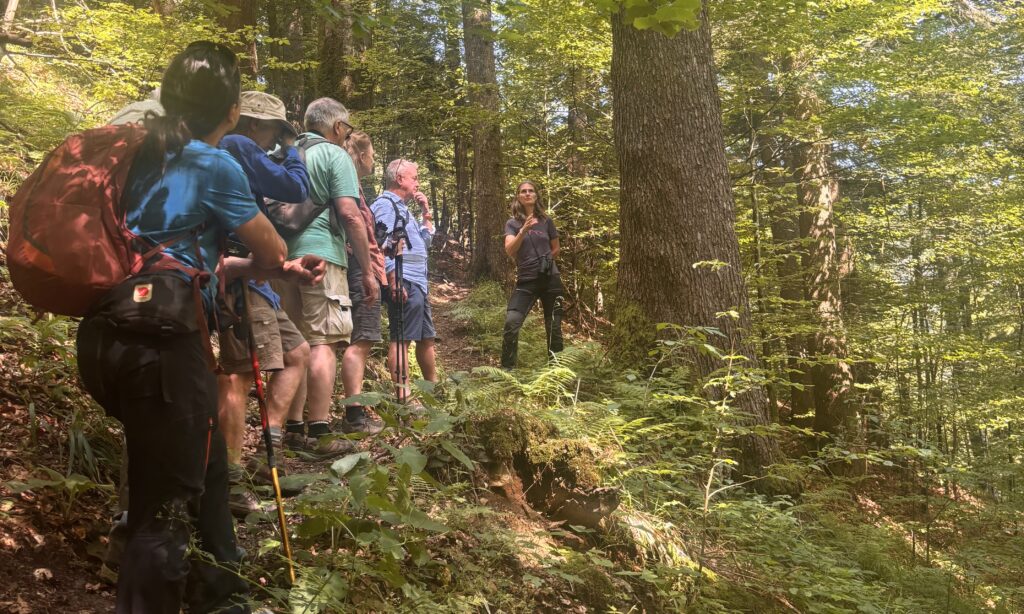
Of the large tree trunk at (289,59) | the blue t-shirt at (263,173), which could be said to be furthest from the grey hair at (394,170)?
the large tree trunk at (289,59)

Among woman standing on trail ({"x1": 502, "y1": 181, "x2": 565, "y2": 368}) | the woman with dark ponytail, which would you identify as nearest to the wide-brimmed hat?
the woman with dark ponytail

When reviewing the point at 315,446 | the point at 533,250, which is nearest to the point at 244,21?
the point at 533,250

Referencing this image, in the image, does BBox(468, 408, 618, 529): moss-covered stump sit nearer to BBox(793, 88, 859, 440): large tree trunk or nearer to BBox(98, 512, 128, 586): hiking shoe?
BBox(98, 512, 128, 586): hiking shoe

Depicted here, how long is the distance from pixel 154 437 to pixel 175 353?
27 centimetres

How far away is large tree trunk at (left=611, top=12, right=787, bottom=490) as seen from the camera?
567 centimetres

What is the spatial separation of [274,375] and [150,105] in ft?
6.69

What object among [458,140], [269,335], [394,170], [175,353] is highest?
[458,140]

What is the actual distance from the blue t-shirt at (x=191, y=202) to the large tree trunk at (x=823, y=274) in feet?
33.0

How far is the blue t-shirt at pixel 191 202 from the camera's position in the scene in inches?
86.5

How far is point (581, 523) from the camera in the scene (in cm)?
372

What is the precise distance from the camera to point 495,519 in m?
3.42

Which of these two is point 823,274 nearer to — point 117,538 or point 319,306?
point 319,306

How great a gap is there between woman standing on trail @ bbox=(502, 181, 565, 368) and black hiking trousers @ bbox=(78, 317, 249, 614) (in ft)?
17.0

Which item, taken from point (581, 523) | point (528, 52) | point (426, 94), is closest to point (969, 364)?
point (528, 52)
